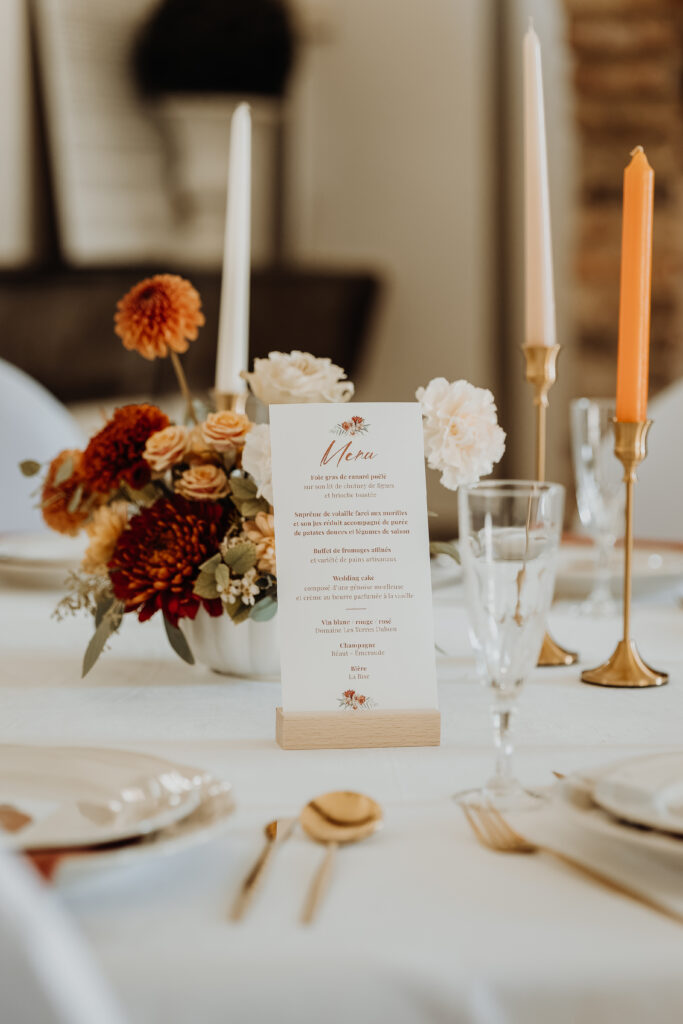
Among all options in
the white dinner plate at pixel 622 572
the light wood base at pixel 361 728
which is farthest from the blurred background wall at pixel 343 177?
the light wood base at pixel 361 728

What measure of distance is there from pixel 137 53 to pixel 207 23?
0.69ft

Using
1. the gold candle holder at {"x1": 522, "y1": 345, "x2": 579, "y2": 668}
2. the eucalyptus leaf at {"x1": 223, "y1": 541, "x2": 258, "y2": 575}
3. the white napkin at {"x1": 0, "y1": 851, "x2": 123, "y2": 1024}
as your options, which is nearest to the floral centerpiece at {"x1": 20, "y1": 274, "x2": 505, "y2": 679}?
the eucalyptus leaf at {"x1": 223, "y1": 541, "x2": 258, "y2": 575}

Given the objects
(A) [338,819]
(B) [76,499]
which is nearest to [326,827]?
(A) [338,819]

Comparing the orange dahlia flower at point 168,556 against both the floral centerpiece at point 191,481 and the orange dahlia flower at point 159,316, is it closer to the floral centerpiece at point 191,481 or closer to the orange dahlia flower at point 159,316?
the floral centerpiece at point 191,481

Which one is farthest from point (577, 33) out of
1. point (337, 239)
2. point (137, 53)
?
point (137, 53)

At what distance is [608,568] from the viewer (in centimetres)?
127

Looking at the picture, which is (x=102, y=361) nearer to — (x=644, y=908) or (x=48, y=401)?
(x=48, y=401)

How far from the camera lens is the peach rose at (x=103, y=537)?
89cm

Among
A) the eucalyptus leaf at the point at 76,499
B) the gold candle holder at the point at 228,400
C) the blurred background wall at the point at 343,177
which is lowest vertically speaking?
the eucalyptus leaf at the point at 76,499

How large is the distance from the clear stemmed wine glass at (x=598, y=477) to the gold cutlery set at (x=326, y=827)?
64cm

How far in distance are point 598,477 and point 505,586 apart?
0.59 metres

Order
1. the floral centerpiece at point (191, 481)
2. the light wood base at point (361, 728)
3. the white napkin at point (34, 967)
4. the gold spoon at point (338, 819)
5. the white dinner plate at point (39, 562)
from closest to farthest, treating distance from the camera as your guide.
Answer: the white napkin at point (34, 967) < the gold spoon at point (338, 819) < the light wood base at point (361, 728) < the floral centerpiece at point (191, 481) < the white dinner plate at point (39, 562)

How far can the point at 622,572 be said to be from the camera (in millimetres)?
1322

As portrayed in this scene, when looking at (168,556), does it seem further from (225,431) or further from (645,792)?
(645,792)
